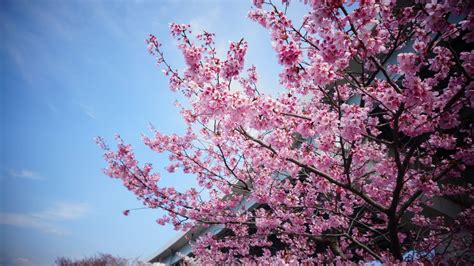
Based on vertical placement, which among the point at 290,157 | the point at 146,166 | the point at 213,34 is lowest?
the point at 290,157

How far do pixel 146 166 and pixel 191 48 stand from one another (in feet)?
16.4

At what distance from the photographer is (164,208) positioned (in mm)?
8422

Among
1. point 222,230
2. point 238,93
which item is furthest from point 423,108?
point 222,230

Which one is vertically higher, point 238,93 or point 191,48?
point 191,48

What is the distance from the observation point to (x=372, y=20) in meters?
3.33

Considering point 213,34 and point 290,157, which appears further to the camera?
point 213,34

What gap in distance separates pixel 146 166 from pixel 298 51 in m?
6.77

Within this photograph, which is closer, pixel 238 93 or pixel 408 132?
pixel 238 93

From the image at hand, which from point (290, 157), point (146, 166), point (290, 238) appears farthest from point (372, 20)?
point (290, 238)

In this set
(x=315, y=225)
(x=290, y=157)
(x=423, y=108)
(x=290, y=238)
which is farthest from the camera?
(x=290, y=238)

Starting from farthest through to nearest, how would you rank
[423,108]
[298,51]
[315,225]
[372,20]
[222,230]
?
1. [222,230]
2. [315,225]
3. [423,108]
4. [298,51]
5. [372,20]

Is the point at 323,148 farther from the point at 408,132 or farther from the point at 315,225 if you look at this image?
the point at 315,225

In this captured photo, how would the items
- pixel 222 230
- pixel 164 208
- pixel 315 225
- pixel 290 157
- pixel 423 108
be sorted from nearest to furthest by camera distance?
1. pixel 423 108
2. pixel 290 157
3. pixel 315 225
4. pixel 164 208
5. pixel 222 230

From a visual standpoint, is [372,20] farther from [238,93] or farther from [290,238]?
[290,238]
